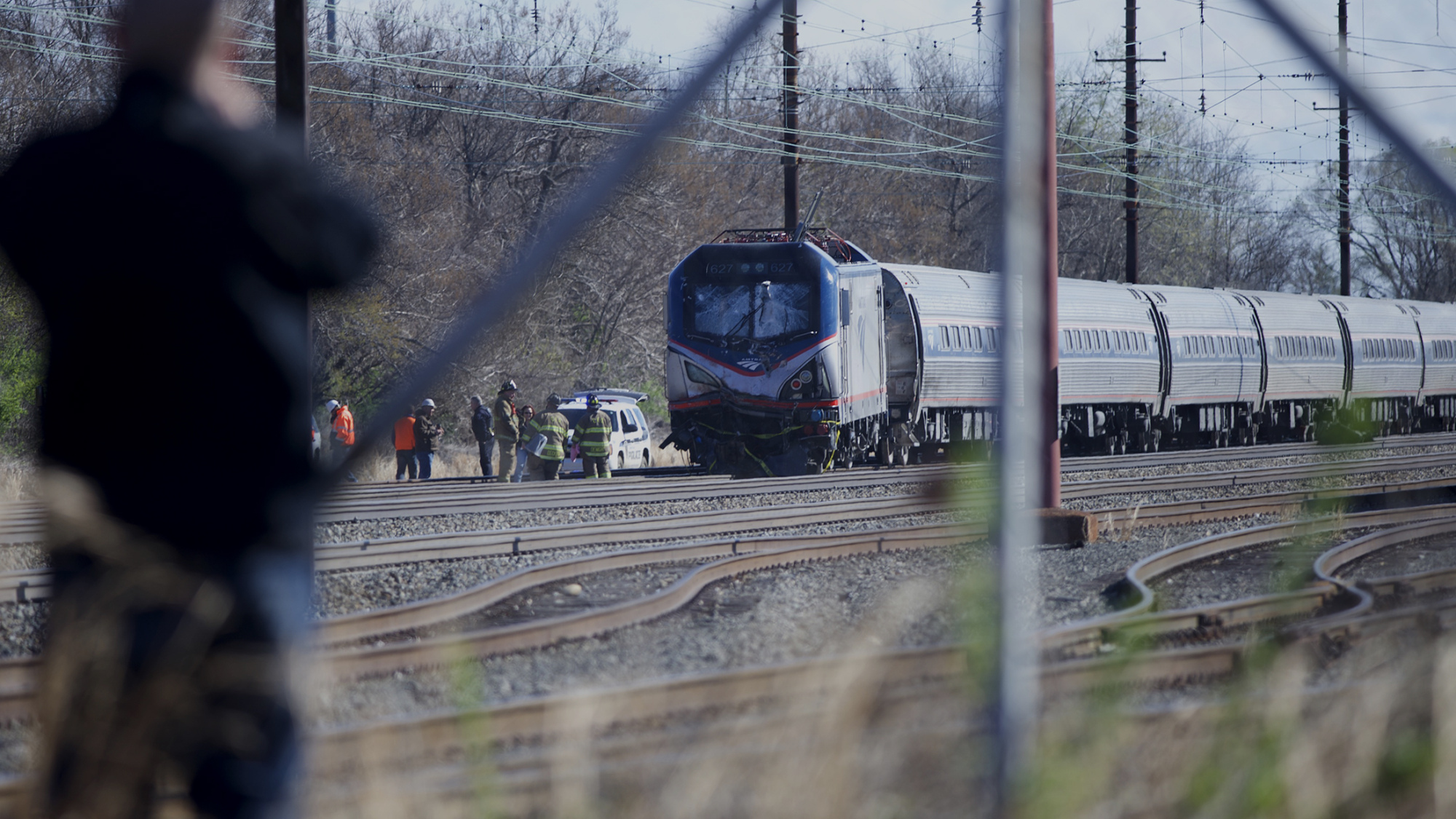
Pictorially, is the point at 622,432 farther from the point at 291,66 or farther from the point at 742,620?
the point at 742,620

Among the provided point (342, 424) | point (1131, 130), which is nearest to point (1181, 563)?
point (342, 424)

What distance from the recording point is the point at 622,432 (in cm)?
2448

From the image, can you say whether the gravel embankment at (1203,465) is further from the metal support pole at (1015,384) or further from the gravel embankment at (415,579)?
the metal support pole at (1015,384)

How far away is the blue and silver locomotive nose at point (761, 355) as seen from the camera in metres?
19.5

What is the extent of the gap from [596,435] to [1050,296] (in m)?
10.4

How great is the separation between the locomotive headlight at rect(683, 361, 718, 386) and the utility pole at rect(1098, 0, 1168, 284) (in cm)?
1665

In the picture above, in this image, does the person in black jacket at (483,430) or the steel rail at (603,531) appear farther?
the person in black jacket at (483,430)

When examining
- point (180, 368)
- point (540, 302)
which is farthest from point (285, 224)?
point (540, 302)

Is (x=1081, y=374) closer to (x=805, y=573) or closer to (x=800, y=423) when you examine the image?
(x=800, y=423)

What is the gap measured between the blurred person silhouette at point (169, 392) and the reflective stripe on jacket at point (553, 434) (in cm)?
1789

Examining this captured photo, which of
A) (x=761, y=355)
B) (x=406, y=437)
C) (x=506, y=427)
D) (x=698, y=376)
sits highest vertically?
(x=761, y=355)

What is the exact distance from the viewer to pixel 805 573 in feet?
30.2

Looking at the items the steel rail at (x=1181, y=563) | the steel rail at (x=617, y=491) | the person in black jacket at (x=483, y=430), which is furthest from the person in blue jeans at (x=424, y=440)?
the steel rail at (x=1181, y=563)

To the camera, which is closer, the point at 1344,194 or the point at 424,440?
the point at 424,440
